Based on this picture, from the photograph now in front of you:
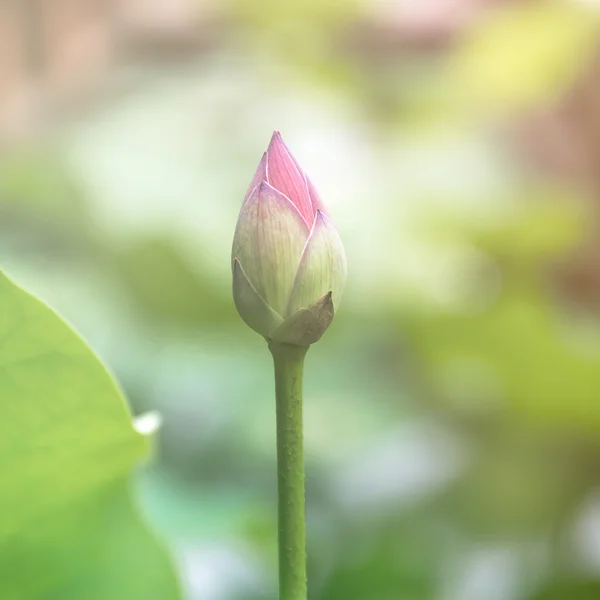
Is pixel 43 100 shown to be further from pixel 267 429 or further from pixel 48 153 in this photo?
pixel 267 429

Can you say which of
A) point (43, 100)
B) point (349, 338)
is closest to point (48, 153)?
point (43, 100)

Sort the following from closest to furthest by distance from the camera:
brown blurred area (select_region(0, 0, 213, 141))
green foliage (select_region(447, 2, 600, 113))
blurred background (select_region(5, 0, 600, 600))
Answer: blurred background (select_region(5, 0, 600, 600)) < green foliage (select_region(447, 2, 600, 113)) < brown blurred area (select_region(0, 0, 213, 141))

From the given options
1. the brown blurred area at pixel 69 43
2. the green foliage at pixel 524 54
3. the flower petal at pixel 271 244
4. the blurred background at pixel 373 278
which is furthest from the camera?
the brown blurred area at pixel 69 43

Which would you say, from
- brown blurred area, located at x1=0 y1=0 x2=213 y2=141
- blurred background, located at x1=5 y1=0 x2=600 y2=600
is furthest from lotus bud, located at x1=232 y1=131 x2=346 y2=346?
brown blurred area, located at x1=0 y1=0 x2=213 y2=141

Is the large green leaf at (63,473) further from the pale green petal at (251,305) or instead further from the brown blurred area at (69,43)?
the brown blurred area at (69,43)

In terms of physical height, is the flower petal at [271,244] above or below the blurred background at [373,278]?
below

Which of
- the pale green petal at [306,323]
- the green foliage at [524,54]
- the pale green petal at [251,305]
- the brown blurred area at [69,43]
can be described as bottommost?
the pale green petal at [306,323]

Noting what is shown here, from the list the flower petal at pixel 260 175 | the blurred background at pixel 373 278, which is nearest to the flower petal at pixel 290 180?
the flower petal at pixel 260 175

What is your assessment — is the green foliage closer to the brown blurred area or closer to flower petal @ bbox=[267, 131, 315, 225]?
the brown blurred area
